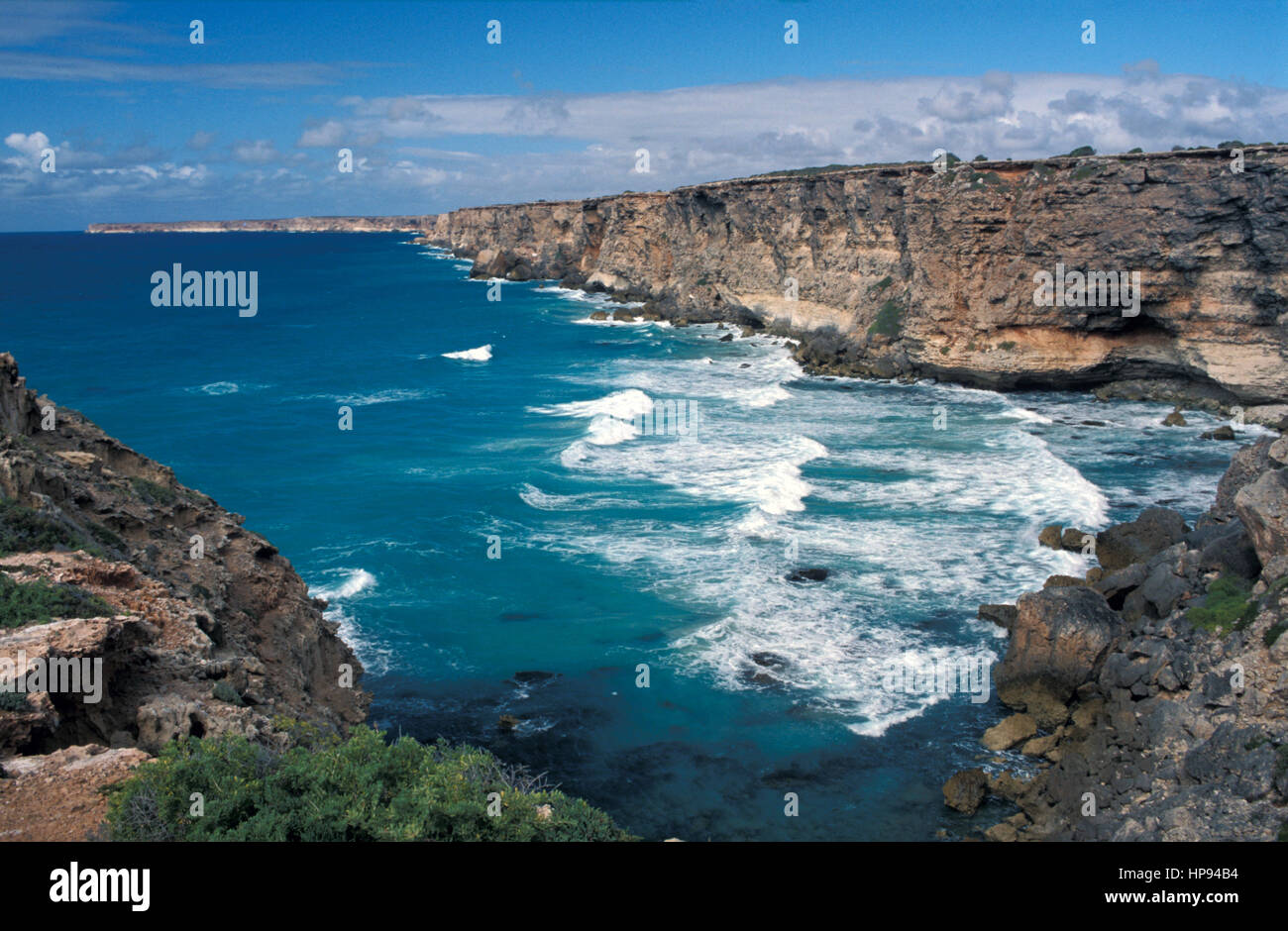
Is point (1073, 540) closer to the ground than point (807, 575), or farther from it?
farther from it

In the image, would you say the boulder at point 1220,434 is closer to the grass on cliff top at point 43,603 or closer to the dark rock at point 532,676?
the dark rock at point 532,676

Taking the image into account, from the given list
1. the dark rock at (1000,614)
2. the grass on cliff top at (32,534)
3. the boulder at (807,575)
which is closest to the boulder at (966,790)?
the dark rock at (1000,614)

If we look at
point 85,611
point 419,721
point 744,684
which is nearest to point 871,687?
point 744,684

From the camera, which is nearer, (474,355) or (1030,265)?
(1030,265)

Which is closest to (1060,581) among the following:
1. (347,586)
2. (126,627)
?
(347,586)

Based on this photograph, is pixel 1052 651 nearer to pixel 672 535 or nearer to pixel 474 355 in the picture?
pixel 672 535
